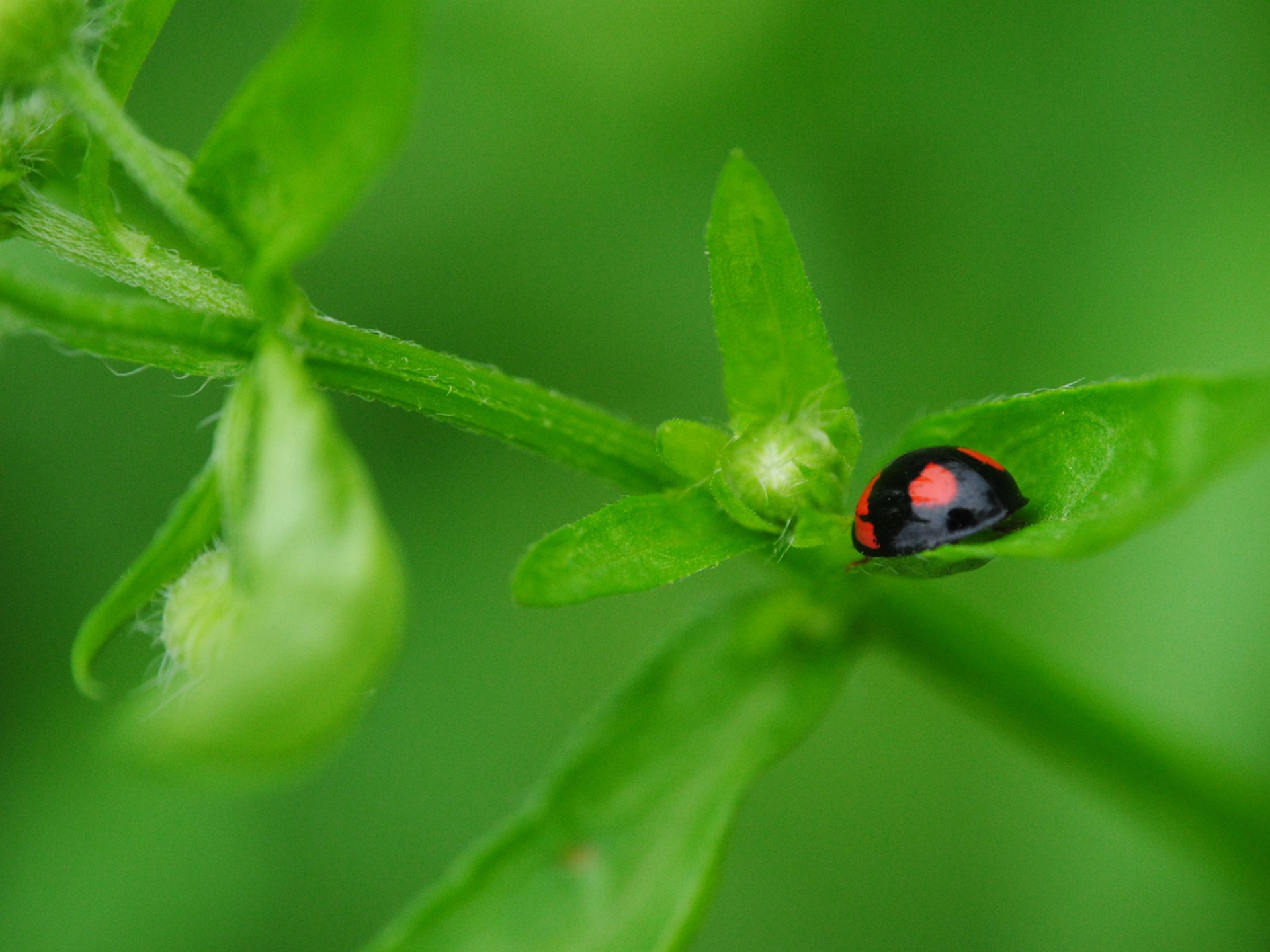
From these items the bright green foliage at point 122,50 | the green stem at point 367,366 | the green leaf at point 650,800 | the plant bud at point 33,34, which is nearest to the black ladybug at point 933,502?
the green stem at point 367,366

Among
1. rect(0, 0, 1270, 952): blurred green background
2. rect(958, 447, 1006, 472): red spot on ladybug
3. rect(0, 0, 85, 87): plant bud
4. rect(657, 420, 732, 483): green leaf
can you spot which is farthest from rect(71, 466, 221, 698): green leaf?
rect(0, 0, 1270, 952): blurred green background

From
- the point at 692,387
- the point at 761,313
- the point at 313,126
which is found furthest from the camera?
the point at 692,387

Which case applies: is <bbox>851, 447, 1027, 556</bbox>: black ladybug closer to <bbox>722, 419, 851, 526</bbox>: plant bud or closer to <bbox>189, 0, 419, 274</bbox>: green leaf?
<bbox>722, 419, 851, 526</bbox>: plant bud

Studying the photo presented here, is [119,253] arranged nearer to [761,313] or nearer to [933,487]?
[761,313]

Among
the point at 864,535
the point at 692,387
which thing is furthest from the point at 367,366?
the point at 692,387

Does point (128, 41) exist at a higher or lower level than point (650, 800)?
higher

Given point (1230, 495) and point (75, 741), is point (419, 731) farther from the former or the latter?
point (1230, 495)

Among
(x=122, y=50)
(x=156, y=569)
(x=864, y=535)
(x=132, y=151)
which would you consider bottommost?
(x=156, y=569)
